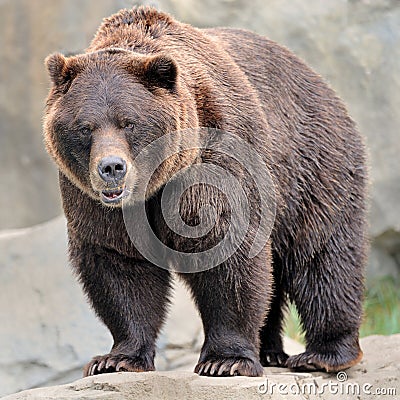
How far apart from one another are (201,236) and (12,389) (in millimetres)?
3562

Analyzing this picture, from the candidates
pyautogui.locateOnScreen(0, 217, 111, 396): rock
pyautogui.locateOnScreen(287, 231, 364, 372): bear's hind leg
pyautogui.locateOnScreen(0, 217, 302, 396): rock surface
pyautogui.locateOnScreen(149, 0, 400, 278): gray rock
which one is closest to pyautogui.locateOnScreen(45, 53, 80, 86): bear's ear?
pyautogui.locateOnScreen(287, 231, 364, 372): bear's hind leg

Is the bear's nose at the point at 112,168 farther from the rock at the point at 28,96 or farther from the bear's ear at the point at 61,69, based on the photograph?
the rock at the point at 28,96

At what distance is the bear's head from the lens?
555 centimetres

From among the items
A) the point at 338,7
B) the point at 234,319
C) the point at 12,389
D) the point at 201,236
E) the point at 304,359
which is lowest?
the point at 12,389

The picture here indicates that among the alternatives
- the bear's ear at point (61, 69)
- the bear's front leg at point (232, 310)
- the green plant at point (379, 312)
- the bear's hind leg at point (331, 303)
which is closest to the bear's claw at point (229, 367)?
the bear's front leg at point (232, 310)

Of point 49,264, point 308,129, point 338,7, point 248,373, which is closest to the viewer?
point 248,373

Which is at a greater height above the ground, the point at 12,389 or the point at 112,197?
the point at 112,197

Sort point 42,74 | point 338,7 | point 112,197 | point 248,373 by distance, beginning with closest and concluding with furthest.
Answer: point 112,197 → point 248,373 → point 338,7 → point 42,74

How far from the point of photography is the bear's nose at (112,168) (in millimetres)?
5430

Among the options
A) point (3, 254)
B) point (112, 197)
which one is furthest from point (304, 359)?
Answer: point (3, 254)

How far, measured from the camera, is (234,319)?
20.0 ft

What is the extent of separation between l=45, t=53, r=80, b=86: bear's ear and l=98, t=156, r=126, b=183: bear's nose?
0.69 meters

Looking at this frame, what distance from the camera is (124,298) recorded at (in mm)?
6234

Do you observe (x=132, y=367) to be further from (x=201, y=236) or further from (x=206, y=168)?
(x=206, y=168)
